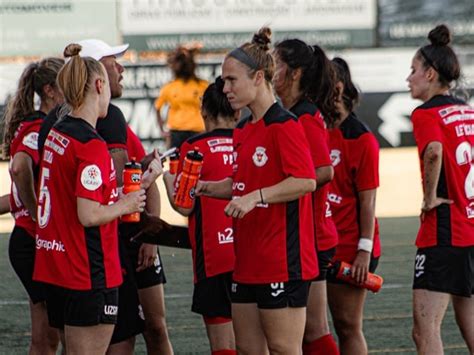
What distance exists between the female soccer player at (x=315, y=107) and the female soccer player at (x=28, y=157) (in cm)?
121

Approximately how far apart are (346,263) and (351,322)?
0.34 meters

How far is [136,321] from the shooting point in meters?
5.79

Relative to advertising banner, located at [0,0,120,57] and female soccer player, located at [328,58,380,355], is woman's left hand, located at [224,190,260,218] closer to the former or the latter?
female soccer player, located at [328,58,380,355]

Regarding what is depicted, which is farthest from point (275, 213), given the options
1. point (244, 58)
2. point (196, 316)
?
point (196, 316)

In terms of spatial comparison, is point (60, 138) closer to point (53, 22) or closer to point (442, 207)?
point (442, 207)

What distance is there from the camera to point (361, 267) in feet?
20.6

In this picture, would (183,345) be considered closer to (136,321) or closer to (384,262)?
(136,321)

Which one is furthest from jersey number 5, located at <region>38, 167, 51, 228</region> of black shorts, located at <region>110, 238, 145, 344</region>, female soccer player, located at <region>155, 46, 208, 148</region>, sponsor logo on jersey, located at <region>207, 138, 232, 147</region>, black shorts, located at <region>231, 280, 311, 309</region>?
female soccer player, located at <region>155, 46, 208, 148</region>

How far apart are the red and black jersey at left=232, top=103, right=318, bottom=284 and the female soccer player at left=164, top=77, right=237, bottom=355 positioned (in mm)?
776

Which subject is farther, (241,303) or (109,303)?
→ (241,303)

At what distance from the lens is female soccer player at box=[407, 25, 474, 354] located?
598 cm

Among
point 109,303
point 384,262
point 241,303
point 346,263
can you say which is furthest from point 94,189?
point 384,262

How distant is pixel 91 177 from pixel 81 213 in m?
0.16

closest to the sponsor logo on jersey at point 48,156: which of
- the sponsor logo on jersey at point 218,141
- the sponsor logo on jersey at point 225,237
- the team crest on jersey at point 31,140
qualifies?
the team crest on jersey at point 31,140
